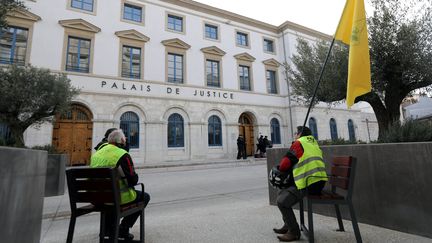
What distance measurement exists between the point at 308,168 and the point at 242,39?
22.4m

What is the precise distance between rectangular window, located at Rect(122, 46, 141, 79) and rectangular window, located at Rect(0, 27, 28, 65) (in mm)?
5684

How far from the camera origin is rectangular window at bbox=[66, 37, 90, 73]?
623 inches

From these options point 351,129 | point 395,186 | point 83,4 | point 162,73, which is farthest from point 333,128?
point 83,4

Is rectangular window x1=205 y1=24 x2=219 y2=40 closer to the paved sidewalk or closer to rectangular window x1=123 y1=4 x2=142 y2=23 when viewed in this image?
rectangular window x1=123 y1=4 x2=142 y2=23

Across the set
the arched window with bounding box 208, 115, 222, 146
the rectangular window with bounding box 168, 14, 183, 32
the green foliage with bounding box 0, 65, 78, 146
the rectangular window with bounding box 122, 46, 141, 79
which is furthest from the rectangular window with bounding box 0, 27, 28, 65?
the arched window with bounding box 208, 115, 222, 146

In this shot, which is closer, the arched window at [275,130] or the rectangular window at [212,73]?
the rectangular window at [212,73]

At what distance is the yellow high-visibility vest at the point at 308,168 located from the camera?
313 centimetres

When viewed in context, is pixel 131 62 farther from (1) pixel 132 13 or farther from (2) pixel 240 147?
(2) pixel 240 147

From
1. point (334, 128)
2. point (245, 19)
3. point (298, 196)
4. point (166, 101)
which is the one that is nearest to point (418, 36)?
point (298, 196)

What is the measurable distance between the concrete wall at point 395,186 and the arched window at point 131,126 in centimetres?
1498

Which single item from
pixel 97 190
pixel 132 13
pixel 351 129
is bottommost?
Result: pixel 97 190

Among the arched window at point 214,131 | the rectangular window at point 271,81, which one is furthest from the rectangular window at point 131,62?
the rectangular window at point 271,81

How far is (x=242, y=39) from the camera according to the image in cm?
2381

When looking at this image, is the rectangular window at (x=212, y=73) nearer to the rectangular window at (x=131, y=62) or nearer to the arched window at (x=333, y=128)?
the rectangular window at (x=131, y=62)
